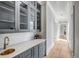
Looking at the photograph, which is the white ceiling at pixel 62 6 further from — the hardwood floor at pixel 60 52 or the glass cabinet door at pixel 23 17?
the glass cabinet door at pixel 23 17

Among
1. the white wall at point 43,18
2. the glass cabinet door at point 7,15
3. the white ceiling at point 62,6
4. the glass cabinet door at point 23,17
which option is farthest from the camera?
the white ceiling at point 62,6

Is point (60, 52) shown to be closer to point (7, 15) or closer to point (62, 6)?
point (62, 6)

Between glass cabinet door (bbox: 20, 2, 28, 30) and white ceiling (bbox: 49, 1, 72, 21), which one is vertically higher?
white ceiling (bbox: 49, 1, 72, 21)

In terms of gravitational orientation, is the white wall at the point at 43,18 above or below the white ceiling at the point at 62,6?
below

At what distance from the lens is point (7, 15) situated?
2875 mm

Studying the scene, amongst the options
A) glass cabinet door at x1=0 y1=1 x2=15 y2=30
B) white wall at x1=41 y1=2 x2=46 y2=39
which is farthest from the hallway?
glass cabinet door at x1=0 y1=1 x2=15 y2=30

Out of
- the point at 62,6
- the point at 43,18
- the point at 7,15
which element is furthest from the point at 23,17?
the point at 62,6

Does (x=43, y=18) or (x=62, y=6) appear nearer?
(x=43, y=18)

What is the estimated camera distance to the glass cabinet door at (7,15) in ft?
8.72

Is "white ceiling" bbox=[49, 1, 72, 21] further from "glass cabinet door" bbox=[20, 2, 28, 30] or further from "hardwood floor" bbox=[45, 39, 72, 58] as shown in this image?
"glass cabinet door" bbox=[20, 2, 28, 30]

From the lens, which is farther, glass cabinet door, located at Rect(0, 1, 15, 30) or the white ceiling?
the white ceiling

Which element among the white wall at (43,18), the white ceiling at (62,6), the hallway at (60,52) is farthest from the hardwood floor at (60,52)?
the white ceiling at (62,6)

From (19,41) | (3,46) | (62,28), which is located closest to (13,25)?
(3,46)

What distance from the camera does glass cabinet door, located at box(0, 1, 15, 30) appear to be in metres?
2.66
